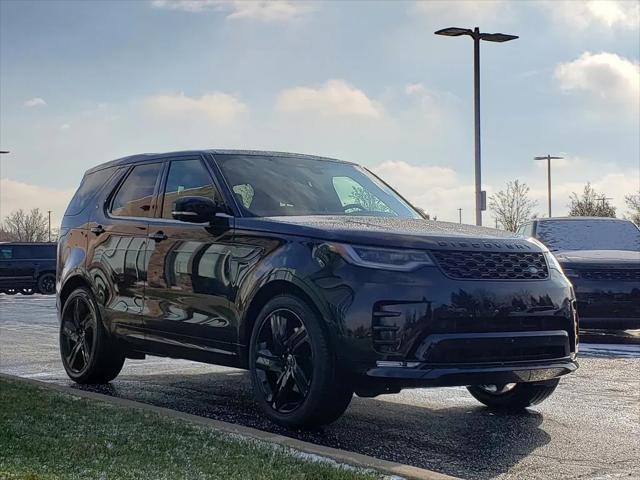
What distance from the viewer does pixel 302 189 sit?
676cm

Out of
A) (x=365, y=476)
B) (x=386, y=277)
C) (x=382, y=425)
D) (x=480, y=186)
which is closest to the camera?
(x=365, y=476)

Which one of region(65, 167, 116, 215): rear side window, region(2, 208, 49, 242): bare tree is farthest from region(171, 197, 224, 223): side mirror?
region(2, 208, 49, 242): bare tree

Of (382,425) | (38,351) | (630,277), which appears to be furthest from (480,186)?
(382,425)

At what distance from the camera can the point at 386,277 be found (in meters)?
5.27

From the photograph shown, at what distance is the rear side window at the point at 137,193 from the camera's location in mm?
7473

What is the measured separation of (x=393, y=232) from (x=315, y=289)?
56 cm

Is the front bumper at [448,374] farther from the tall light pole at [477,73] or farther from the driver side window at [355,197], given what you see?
the tall light pole at [477,73]

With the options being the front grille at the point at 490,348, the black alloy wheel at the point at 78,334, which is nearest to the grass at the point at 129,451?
the front grille at the point at 490,348

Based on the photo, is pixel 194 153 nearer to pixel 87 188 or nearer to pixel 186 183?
pixel 186 183

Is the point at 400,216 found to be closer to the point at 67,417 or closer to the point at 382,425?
the point at 382,425

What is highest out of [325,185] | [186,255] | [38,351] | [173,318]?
[325,185]

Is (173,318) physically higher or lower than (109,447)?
Result: higher

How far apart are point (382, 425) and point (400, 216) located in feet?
5.15

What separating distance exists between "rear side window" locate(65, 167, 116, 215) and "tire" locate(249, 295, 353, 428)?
294 cm
